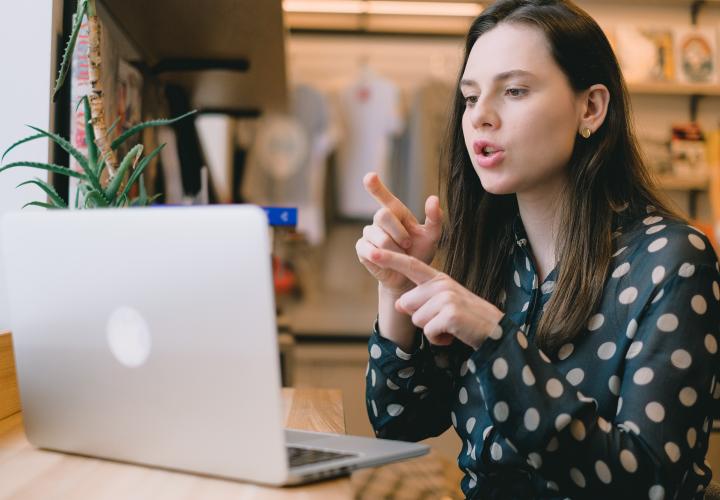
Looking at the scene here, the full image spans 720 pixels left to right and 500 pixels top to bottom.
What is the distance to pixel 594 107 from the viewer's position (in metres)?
1.10

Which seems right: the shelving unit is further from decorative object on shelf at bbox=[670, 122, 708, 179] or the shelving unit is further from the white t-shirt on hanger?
decorative object on shelf at bbox=[670, 122, 708, 179]

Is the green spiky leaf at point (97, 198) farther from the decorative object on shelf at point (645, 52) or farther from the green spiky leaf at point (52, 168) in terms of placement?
the decorative object on shelf at point (645, 52)

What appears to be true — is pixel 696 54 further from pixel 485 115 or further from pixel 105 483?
pixel 105 483

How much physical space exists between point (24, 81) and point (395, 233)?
667 millimetres

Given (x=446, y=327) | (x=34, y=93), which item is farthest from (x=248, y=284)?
(x=34, y=93)

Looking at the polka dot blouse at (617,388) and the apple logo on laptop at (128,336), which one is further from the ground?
the apple logo on laptop at (128,336)

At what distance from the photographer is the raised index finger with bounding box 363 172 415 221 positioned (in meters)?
0.93

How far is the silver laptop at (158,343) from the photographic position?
65 centimetres

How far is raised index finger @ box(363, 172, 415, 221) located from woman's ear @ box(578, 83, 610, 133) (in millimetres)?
301

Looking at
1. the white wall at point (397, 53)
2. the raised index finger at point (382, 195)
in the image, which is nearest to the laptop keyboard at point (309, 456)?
the raised index finger at point (382, 195)

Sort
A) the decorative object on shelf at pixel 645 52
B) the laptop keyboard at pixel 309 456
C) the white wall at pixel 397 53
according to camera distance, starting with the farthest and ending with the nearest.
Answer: the white wall at pixel 397 53 → the decorative object on shelf at pixel 645 52 → the laptop keyboard at pixel 309 456

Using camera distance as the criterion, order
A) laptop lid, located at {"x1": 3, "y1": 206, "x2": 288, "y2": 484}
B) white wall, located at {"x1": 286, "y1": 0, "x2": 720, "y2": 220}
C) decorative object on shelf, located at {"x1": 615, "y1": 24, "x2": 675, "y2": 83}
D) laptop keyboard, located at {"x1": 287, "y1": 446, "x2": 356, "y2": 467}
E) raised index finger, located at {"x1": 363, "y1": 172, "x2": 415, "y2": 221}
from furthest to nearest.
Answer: white wall, located at {"x1": 286, "y1": 0, "x2": 720, "y2": 220}
decorative object on shelf, located at {"x1": 615, "y1": 24, "x2": 675, "y2": 83}
raised index finger, located at {"x1": 363, "y1": 172, "x2": 415, "y2": 221}
laptop keyboard, located at {"x1": 287, "y1": 446, "x2": 356, "y2": 467}
laptop lid, located at {"x1": 3, "y1": 206, "x2": 288, "y2": 484}

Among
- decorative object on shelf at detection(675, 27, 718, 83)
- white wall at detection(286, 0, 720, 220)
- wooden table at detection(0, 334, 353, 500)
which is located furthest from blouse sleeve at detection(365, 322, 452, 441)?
decorative object on shelf at detection(675, 27, 718, 83)

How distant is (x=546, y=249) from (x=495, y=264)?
9 cm
